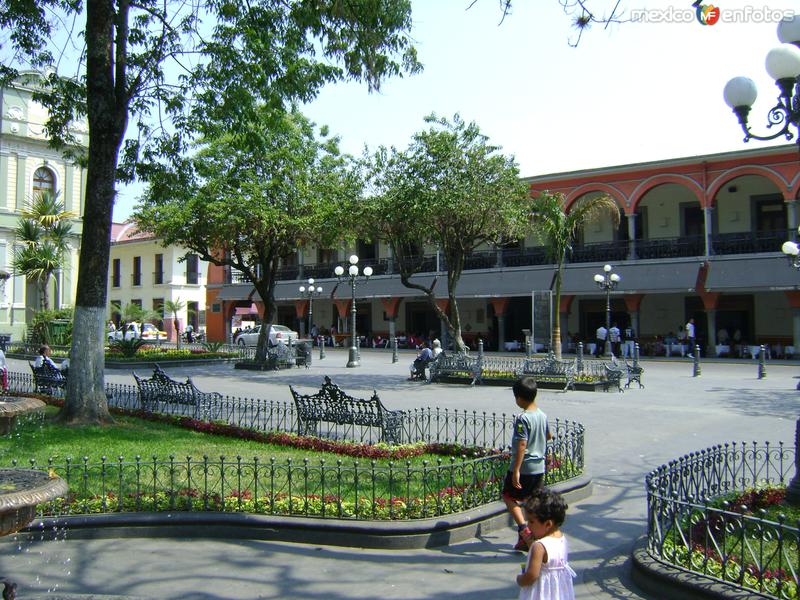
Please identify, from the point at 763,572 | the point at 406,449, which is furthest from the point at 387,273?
the point at 763,572

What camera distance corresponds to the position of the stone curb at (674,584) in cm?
425

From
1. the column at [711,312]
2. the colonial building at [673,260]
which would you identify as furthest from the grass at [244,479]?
the column at [711,312]

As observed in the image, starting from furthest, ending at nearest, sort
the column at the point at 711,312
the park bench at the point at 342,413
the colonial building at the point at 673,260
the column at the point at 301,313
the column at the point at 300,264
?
the column at the point at 300,264 → the column at the point at 301,313 → the column at the point at 711,312 → the colonial building at the point at 673,260 → the park bench at the point at 342,413

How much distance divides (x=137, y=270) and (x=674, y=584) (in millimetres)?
49835

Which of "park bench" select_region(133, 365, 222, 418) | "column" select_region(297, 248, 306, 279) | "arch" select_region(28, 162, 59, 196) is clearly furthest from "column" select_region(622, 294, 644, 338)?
"arch" select_region(28, 162, 59, 196)

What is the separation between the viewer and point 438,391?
16.9m

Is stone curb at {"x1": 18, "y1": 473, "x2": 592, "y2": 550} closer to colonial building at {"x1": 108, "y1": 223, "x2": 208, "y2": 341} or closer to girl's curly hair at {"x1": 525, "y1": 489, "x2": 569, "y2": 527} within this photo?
girl's curly hair at {"x1": 525, "y1": 489, "x2": 569, "y2": 527}

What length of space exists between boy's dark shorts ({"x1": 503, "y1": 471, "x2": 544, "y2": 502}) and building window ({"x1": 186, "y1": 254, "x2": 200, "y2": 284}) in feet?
152

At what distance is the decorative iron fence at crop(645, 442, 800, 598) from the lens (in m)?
4.15

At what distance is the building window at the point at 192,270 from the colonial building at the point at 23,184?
43.0 ft

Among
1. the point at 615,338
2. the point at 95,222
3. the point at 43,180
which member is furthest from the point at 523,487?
the point at 43,180

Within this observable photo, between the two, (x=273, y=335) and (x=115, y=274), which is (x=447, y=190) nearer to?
(x=273, y=335)

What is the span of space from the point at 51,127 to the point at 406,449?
875cm

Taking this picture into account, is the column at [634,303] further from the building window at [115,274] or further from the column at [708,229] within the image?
the building window at [115,274]
